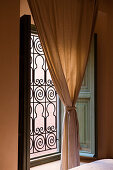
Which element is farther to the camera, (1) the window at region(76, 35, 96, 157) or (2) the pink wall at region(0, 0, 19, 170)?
(1) the window at region(76, 35, 96, 157)

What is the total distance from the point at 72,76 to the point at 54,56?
46 centimetres

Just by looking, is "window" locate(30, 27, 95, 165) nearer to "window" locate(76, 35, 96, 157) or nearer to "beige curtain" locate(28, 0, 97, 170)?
"window" locate(76, 35, 96, 157)

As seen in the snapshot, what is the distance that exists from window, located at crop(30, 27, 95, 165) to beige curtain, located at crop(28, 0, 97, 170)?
50 centimetres

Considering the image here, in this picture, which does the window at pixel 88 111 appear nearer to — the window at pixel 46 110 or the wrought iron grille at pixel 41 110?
the window at pixel 46 110

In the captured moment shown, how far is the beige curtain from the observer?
308 cm

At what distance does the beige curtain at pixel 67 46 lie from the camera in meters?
3.08

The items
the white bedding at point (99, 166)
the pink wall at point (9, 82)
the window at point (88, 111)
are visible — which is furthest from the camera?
the window at point (88, 111)

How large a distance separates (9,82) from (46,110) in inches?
59.2

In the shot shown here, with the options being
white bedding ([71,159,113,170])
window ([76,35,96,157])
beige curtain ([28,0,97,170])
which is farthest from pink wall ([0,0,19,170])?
window ([76,35,96,157])

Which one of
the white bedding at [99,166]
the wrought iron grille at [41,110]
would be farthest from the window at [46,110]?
the white bedding at [99,166]

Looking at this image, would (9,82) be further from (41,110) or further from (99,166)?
(41,110)

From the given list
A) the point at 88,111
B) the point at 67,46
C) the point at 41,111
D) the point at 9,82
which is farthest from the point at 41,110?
the point at 9,82

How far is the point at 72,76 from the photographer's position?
11.4 feet

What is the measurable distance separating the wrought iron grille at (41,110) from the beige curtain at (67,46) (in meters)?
0.75
